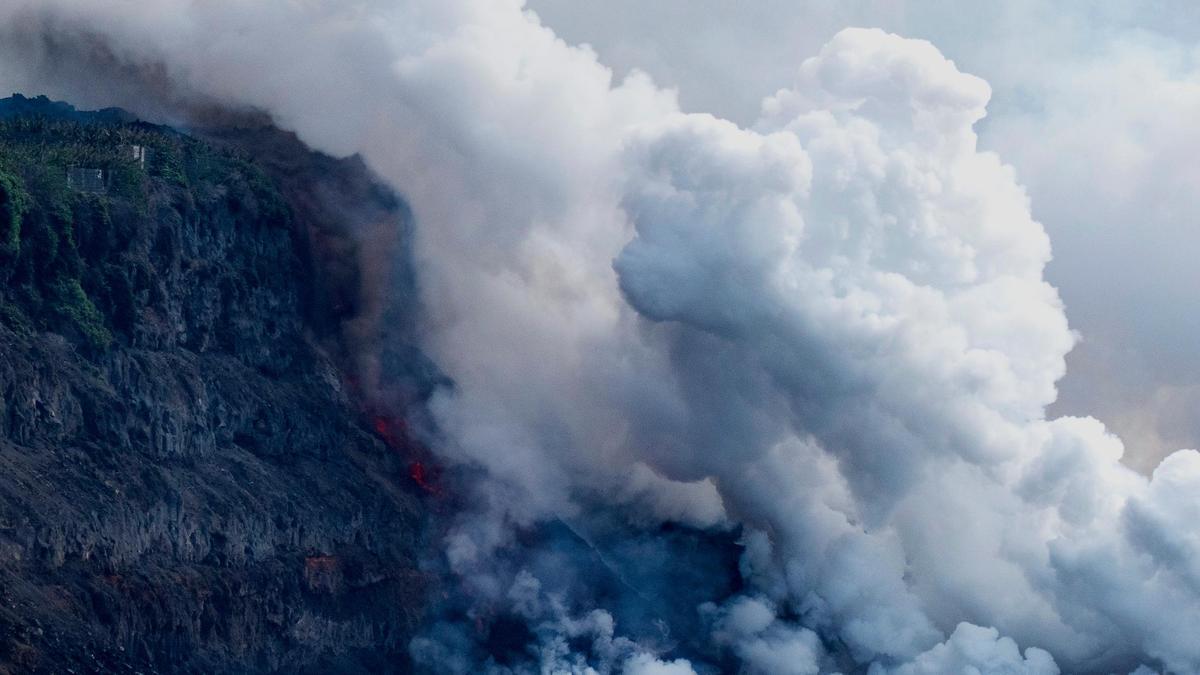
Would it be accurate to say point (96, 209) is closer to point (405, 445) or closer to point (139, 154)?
point (139, 154)

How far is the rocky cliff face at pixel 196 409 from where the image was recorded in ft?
312

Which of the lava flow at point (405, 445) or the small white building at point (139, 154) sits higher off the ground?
the small white building at point (139, 154)

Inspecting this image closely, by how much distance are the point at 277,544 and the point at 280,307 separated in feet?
45.9

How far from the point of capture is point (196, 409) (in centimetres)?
10650

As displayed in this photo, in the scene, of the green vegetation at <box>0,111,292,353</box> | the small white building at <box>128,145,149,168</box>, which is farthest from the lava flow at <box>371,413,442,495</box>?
the small white building at <box>128,145,149,168</box>

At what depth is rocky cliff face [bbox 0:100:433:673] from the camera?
95.0 m

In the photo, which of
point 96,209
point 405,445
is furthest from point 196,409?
point 405,445

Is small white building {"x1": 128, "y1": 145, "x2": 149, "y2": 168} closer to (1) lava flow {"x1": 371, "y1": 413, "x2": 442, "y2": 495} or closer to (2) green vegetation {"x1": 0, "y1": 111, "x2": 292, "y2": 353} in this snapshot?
(2) green vegetation {"x1": 0, "y1": 111, "x2": 292, "y2": 353}

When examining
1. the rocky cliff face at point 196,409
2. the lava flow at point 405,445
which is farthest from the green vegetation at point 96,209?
the lava flow at point 405,445

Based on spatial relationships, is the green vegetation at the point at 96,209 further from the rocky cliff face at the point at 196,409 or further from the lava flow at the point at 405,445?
the lava flow at the point at 405,445

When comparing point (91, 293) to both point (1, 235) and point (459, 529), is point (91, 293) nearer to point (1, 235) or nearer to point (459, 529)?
point (1, 235)

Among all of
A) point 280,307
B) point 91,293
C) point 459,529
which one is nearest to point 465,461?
point 459,529

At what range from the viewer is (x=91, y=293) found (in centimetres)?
10338

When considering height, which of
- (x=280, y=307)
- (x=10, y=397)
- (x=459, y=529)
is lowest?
(x=10, y=397)
